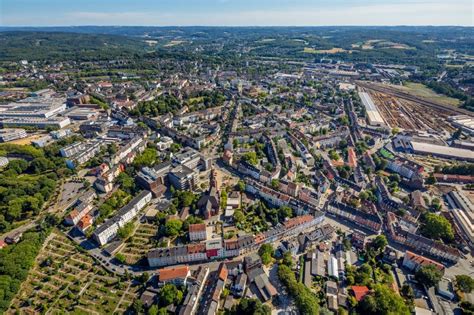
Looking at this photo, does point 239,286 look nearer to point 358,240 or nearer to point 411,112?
point 358,240

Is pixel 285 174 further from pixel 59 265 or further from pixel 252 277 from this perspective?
pixel 59 265

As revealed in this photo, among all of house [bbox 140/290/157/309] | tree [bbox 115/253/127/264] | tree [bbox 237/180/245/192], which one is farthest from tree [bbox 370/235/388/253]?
tree [bbox 115/253/127/264]

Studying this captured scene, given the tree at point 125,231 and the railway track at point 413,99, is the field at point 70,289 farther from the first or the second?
the railway track at point 413,99

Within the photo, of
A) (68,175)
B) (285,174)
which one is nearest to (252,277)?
(285,174)

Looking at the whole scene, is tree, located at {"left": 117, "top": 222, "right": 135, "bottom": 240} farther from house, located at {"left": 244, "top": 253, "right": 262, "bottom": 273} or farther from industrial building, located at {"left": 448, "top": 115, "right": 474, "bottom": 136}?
industrial building, located at {"left": 448, "top": 115, "right": 474, "bottom": 136}

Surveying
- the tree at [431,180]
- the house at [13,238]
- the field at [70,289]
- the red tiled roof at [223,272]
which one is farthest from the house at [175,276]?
the tree at [431,180]
